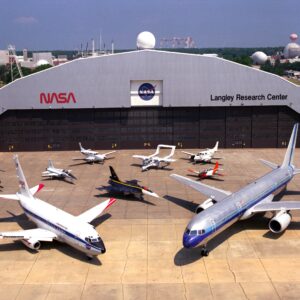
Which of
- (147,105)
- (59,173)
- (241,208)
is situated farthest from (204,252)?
(147,105)

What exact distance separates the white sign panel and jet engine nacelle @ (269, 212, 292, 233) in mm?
36129

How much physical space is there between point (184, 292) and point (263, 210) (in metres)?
12.7

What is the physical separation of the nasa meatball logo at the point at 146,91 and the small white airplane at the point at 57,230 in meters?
32.3

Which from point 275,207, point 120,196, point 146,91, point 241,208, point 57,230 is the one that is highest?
point 146,91

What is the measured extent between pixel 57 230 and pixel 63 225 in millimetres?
985

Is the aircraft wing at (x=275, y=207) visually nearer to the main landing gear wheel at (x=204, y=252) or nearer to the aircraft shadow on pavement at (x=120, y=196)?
the main landing gear wheel at (x=204, y=252)

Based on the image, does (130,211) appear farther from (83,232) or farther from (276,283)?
(276,283)

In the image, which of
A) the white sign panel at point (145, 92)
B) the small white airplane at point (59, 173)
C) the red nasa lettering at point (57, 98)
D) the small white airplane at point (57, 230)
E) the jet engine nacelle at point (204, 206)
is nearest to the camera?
the small white airplane at point (57, 230)

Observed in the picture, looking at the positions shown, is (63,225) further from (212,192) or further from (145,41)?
(145,41)

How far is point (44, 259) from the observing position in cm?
3516

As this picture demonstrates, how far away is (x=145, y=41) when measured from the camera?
81.6 metres

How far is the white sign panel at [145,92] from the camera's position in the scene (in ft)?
229

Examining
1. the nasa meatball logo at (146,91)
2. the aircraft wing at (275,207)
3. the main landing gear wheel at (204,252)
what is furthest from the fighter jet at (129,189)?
the nasa meatball logo at (146,91)

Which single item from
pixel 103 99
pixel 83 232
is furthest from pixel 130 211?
pixel 103 99
